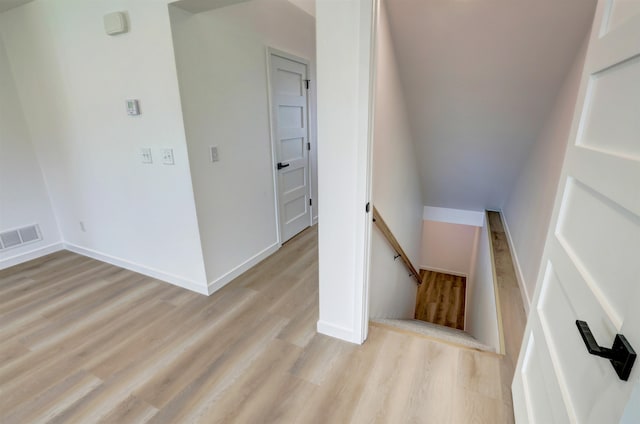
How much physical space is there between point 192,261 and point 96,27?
1.83 m

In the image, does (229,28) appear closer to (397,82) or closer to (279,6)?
(279,6)

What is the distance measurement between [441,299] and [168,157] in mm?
5369

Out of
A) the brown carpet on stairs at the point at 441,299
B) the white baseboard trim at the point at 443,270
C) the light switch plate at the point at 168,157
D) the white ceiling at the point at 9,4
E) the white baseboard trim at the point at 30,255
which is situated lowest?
the brown carpet on stairs at the point at 441,299

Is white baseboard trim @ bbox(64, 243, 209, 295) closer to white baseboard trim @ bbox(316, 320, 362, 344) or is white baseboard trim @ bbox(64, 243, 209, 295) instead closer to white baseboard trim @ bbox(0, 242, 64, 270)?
white baseboard trim @ bbox(0, 242, 64, 270)

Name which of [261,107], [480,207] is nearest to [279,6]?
[261,107]

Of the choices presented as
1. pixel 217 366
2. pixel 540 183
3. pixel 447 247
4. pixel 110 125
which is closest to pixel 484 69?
pixel 540 183

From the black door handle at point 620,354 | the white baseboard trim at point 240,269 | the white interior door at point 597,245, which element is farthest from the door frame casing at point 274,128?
the black door handle at point 620,354

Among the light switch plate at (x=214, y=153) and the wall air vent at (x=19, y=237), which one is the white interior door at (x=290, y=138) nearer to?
the light switch plate at (x=214, y=153)

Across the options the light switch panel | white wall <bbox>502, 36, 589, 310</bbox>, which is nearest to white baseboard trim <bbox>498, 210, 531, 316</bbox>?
white wall <bbox>502, 36, 589, 310</bbox>

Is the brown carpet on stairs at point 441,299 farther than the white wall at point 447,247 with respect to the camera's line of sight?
No

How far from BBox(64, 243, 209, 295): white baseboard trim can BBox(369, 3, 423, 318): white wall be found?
57.7 inches

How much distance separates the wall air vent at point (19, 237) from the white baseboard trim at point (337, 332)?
315 cm

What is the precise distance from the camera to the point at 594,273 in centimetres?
86

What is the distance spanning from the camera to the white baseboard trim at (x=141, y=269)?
8.53ft
